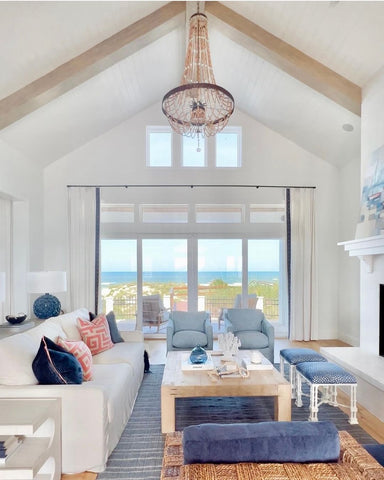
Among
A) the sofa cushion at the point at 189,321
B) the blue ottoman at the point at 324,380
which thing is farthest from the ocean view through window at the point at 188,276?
the blue ottoman at the point at 324,380

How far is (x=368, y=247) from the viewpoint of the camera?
3469 mm

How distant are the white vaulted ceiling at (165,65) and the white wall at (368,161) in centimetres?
22

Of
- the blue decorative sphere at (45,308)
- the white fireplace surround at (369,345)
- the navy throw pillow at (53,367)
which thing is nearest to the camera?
the navy throw pillow at (53,367)

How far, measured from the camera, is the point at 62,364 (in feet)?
7.77

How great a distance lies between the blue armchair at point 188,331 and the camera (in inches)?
170

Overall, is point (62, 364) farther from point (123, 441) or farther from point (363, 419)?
point (363, 419)

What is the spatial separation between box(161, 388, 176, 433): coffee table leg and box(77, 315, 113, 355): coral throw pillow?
1189 mm

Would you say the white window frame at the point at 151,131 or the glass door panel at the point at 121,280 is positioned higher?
the white window frame at the point at 151,131

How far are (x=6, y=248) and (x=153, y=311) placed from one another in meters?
2.78

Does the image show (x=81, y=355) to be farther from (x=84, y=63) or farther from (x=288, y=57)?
(x=288, y=57)

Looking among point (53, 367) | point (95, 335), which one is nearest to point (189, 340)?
point (95, 335)

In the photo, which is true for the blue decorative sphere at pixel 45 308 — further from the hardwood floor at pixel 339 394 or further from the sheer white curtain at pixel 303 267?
the sheer white curtain at pixel 303 267

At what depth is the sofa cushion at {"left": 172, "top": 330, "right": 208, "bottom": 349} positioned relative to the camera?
432 cm

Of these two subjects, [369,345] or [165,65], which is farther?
[165,65]
